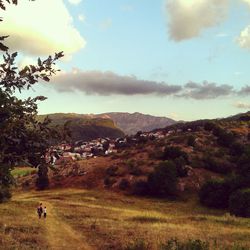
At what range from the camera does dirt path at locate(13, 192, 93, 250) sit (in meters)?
26.6

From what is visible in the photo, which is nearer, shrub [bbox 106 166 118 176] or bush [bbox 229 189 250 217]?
bush [bbox 229 189 250 217]

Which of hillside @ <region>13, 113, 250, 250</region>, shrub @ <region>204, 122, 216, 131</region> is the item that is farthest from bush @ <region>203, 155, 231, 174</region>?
shrub @ <region>204, 122, 216, 131</region>

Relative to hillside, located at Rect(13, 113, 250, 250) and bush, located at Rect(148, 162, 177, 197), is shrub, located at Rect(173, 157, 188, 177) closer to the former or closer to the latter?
hillside, located at Rect(13, 113, 250, 250)

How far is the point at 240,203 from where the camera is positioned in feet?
172

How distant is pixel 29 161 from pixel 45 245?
51.6 ft

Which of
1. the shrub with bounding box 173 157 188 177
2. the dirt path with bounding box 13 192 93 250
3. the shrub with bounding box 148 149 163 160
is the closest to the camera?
the dirt path with bounding box 13 192 93 250

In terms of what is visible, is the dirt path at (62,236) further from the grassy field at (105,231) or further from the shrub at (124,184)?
the shrub at (124,184)

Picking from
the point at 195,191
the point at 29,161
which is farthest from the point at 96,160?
the point at 29,161

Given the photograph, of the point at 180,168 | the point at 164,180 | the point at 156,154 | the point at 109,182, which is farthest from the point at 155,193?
the point at 156,154

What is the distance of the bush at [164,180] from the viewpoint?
2771 inches

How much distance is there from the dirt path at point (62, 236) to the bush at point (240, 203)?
2202cm

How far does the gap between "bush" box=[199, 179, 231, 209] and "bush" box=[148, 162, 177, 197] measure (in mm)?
7530

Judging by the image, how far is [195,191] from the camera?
72.8 metres

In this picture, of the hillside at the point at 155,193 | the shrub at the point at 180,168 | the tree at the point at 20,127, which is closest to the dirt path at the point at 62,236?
the hillside at the point at 155,193
